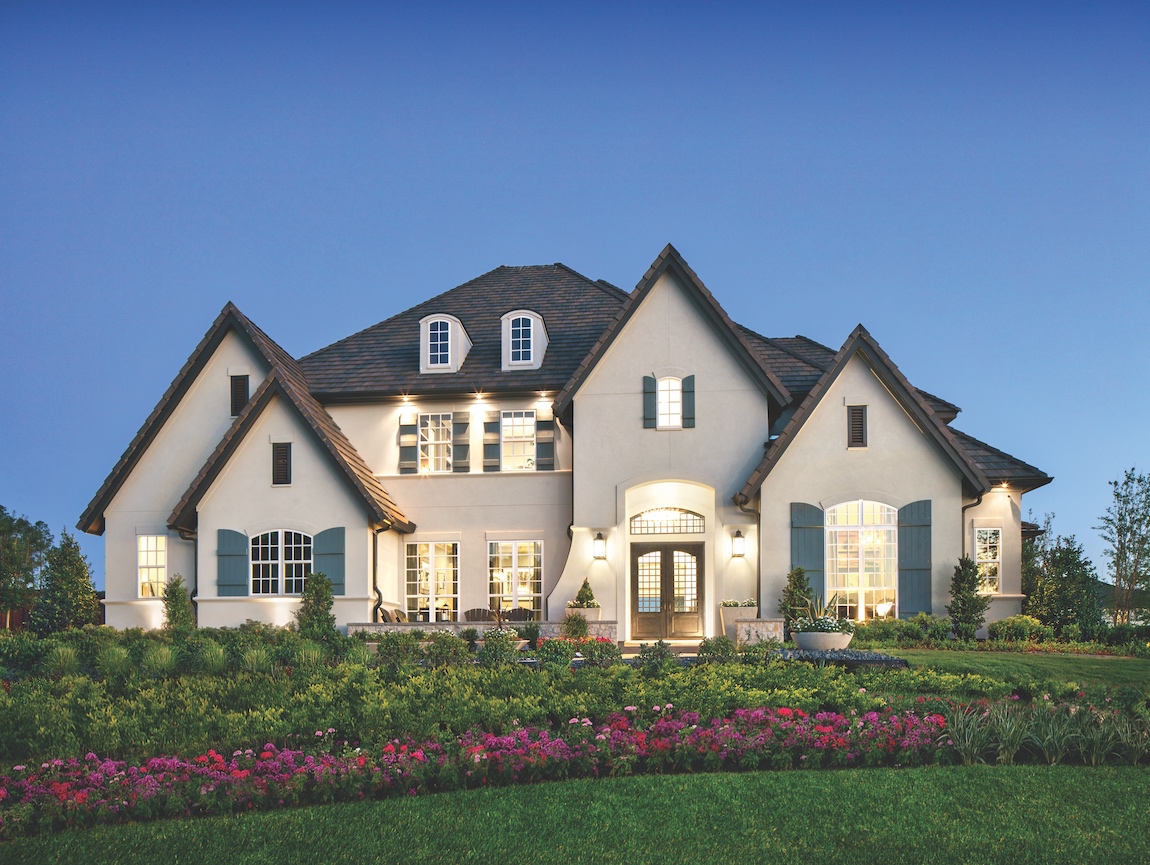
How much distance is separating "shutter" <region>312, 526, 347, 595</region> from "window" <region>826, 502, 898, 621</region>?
1086cm

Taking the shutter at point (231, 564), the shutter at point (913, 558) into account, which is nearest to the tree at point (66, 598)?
the shutter at point (231, 564)

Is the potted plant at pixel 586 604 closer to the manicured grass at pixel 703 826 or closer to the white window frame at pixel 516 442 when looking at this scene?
the white window frame at pixel 516 442

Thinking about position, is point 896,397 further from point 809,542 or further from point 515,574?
point 515,574

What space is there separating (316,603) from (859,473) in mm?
12267

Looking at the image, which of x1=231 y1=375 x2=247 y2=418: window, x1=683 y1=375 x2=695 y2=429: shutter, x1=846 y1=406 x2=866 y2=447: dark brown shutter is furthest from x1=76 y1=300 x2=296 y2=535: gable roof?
x1=846 y1=406 x2=866 y2=447: dark brown shutter

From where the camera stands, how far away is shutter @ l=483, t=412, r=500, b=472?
2473 cm

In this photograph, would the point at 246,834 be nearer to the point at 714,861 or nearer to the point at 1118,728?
the point at 714,861

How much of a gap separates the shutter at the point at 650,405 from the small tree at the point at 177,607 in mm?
11116

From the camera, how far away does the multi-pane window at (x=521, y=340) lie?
2531cm

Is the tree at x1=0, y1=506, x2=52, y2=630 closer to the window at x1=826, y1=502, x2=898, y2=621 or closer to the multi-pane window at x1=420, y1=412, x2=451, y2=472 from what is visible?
the multi-pane window at x1=420, y1=412, x2=451, y2=472

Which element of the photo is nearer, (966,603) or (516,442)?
(966,603)

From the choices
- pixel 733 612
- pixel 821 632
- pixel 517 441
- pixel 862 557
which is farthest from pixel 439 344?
pixel 821 632

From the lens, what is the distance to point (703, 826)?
29.7 ft

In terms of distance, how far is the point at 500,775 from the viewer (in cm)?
1052
